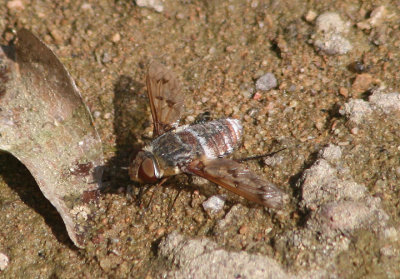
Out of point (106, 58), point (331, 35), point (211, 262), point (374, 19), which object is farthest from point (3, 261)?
point (374, 19)

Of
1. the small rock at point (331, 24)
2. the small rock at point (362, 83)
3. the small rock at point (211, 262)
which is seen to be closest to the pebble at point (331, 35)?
the small rock at point (331, 24)

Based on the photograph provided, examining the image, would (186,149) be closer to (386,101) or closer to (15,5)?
(386,101)

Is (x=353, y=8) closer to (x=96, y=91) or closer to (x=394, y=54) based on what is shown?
(x=394, y=54)

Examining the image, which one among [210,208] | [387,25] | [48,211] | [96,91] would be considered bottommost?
[210,208]

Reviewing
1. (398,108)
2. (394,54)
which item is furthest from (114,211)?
(394,54)

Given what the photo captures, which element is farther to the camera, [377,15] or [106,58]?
[106,58]

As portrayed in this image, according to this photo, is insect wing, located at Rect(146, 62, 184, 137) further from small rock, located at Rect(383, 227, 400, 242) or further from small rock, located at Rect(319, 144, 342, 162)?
small rock, located at Rect(383, 227, 400, 242)

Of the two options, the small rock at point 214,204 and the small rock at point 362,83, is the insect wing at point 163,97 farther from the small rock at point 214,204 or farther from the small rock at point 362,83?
the small rock at point 362,83
